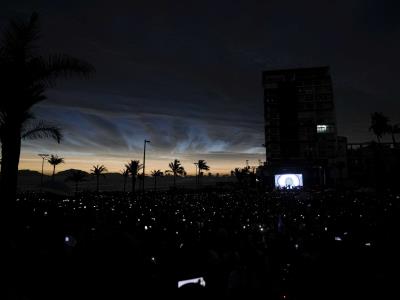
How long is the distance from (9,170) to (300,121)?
71.4m

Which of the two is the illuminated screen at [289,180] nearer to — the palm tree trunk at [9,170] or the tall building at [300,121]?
the tall building at [300,121]

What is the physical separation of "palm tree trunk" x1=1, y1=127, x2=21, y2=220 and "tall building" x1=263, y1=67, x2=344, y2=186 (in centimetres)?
6520

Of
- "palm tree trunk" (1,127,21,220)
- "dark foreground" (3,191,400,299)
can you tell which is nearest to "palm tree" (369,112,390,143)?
"dark foreground" (3,191,400,299)

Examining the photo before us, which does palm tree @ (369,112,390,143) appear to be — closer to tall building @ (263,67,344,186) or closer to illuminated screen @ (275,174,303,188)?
tall building @ (263,67,344,186)

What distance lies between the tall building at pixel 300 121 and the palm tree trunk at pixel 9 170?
214 feet

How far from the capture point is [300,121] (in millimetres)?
72312

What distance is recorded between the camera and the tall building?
227 ft

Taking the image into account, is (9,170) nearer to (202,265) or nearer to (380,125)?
(202,265)

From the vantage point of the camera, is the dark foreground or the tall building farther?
the tall building

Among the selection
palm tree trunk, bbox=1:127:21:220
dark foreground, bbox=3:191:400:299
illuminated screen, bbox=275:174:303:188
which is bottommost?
dark foreground, bbox=3:191:400:299

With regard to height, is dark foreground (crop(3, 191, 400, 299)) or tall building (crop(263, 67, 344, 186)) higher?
tall building (crop(263, 67, 344, 186))

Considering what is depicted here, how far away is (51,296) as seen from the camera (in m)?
7.18

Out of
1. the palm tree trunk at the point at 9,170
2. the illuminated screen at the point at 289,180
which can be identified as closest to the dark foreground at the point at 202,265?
the palm tree trunk at the point at 9,170

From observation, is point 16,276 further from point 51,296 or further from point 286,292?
point 286,292
